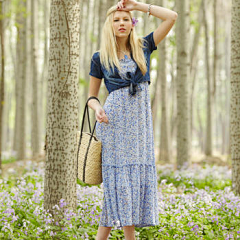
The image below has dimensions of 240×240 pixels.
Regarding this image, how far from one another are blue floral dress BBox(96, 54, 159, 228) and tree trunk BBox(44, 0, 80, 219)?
1.59ft

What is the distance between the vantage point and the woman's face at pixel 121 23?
3.44 metres

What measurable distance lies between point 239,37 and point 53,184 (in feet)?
11.7

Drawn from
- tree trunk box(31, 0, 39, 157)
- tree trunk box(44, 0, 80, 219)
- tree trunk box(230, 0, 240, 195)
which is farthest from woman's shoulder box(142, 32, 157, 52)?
tree trunk box(31, 0, 39, 157)

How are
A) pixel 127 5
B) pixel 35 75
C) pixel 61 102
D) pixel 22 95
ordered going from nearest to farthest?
pixel 127 5, pixel 61 102, pixel 22 95, pixel 35 75

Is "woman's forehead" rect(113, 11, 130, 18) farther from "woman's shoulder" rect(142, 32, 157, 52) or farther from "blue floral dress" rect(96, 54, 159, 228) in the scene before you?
"blue floral dress" rect(96, 54, 159, 228)

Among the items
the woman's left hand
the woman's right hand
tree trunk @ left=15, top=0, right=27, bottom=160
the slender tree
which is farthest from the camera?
the slender tree

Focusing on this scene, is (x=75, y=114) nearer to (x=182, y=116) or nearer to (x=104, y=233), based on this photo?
(x=104, y=233)

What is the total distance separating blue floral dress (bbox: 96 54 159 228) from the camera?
332cm

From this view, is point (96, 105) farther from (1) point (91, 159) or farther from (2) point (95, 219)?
(2) point (95, 219)

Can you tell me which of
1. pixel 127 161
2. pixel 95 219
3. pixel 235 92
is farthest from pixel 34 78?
pixel 127 161

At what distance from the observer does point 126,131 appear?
3.37 meters

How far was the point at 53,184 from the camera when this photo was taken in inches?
147

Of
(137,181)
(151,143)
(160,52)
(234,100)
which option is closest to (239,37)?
(234,100)

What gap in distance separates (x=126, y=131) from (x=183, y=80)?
514cm
